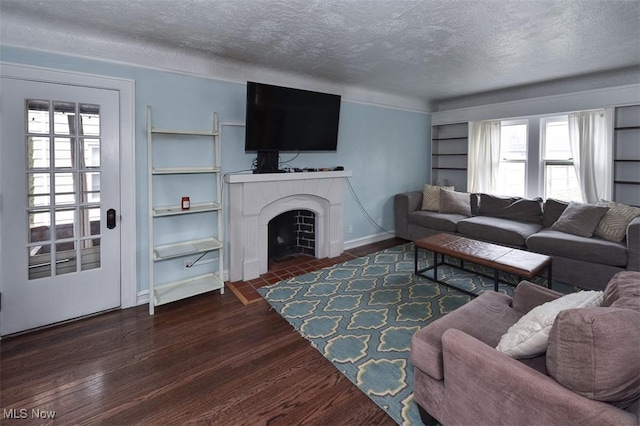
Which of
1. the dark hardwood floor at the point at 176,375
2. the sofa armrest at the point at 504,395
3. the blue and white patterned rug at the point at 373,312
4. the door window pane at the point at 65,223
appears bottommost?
the dark hardwood floor at the point at 176,375

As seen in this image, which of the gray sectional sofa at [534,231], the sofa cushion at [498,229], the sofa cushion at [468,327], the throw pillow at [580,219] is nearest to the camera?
the sofa cushion at [468,327]

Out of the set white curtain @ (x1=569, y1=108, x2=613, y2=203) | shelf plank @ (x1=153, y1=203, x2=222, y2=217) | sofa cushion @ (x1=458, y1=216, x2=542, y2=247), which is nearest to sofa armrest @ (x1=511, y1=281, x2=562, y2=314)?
sofa cushion @ (x1=458, y1=216, x2=542, y2=247)

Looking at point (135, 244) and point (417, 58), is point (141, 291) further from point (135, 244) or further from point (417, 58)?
point (417, 58)

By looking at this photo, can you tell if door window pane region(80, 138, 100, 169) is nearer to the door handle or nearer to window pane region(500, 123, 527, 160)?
the door handle

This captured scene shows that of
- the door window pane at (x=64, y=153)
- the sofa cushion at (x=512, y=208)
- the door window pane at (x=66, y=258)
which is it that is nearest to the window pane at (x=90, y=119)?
the door window pane at (x=64, y=153)

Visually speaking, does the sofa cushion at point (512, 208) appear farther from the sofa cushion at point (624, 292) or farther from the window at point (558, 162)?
the sofa cushion at point (624, 292)

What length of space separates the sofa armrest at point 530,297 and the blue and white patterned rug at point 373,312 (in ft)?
2.61

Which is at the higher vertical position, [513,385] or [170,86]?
[170,86]

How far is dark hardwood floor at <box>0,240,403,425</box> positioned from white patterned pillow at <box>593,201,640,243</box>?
331 cm

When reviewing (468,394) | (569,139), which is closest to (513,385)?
(468,394)

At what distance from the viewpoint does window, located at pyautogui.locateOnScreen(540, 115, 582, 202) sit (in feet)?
14.4

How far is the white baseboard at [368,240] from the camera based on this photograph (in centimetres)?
483

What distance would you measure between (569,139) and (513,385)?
174 inches

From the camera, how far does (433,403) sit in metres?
1.56
